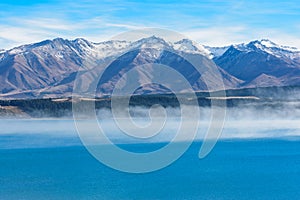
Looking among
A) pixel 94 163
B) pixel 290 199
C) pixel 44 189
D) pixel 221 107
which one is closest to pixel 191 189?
pixel 290 199

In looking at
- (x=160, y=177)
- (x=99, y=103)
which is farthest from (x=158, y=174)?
(x=99, y=103)

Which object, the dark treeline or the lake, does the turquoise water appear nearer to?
the lake

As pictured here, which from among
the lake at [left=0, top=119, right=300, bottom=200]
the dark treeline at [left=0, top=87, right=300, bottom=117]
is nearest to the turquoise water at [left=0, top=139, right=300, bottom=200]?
the lake at [left=0, top=119, right=300, bottom=200]

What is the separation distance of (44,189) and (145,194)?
9.77 metres

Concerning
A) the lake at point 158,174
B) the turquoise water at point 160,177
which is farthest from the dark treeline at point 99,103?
the turquoise water at point 160,177

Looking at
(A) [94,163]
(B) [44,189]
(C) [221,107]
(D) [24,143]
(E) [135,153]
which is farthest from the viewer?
(C) [221,107]

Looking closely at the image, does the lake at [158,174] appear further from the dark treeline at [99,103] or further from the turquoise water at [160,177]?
the dark treeline at [99,103]

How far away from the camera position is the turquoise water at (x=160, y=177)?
2215 inches

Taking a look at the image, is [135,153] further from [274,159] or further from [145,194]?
[145,194]

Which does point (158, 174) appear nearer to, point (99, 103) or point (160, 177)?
point (160, 177)

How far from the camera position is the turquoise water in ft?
185

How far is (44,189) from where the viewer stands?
58125 mm

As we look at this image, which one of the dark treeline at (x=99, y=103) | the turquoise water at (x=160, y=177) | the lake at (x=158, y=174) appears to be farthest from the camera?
the dark treeline at (x=99, y=103)

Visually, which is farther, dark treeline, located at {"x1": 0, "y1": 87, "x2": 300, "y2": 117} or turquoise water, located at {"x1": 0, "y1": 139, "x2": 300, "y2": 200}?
dark treeline, located at {"x1": 0, "y1": 87, "x2": 300, "y2": 117}
